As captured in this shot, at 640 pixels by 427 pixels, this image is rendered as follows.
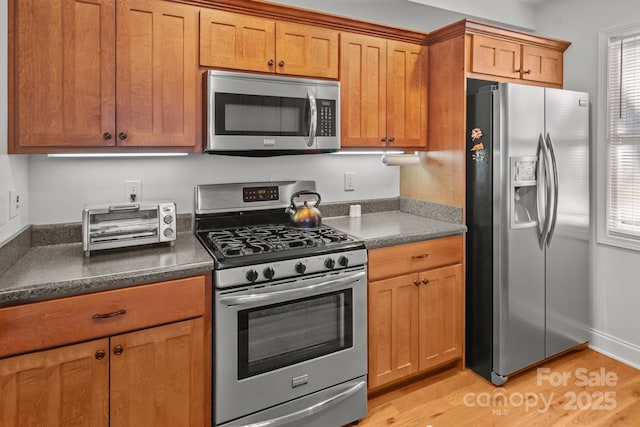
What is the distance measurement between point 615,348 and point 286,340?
2.42m

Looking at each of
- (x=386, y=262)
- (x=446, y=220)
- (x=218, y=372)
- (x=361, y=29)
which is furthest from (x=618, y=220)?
(x=218, y=372)

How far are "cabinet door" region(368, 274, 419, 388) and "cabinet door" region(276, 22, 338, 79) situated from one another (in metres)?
1.30

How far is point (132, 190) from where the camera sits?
7.45 feet

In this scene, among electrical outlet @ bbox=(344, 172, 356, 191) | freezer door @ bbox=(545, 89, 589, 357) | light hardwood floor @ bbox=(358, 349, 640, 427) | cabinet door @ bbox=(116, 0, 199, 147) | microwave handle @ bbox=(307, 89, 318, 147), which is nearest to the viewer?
cabinet door @ bbox=(116, 0, 199, 147)

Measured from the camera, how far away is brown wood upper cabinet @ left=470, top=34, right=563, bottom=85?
8.45ft

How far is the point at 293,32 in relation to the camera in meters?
2.34

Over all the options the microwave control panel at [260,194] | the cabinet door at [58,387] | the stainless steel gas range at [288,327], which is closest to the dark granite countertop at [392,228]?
the stainless steel gas range at [288,327]

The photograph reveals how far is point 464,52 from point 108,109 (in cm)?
206

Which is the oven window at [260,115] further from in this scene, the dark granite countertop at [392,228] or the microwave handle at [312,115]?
the dark granite countertop at [392,228]

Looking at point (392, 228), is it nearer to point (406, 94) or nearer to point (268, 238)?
point (268, 238)

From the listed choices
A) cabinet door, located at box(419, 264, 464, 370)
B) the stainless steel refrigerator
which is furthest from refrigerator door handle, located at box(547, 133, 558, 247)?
cabinet door, located at box(419, 264, 464, 370)

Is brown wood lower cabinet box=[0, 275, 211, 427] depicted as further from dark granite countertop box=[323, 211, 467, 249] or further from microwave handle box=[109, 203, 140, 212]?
dark granite countertop box=[323, 211, 467, 249]

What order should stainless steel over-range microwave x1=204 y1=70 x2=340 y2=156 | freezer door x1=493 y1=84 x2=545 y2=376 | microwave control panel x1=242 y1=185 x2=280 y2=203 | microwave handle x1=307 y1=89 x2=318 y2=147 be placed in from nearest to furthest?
1. stainless steel over-range microwave x1=204 y1=70 x2=340 y2=156
2. microwave handle x1=307 y1=89 x2=318 y2=147
3. freezer door x1=493 y1=84 x2=545 y2=376
4. microwave control panel x1=242 y1=185 x2=280 y2=203

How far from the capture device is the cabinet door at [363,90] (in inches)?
99.2
